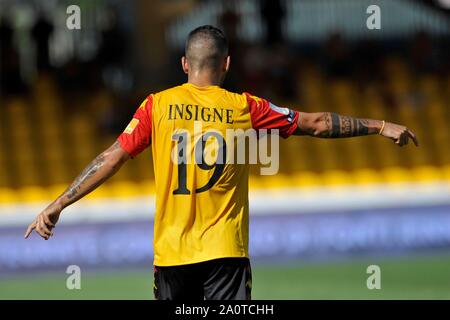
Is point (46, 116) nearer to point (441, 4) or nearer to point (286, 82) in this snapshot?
point (286, 82)

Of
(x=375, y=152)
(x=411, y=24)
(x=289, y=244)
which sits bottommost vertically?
(x=289, y=244)

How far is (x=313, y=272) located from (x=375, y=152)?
3504 millimetres

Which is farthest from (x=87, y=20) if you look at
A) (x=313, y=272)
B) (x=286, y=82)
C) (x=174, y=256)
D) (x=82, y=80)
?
(x=174, y=256)

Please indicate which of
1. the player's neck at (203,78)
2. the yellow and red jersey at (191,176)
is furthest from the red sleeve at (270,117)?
the player's neck at (203,78)

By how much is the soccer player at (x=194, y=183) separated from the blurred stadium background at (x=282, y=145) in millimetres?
5259

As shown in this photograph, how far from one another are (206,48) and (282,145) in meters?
10.4

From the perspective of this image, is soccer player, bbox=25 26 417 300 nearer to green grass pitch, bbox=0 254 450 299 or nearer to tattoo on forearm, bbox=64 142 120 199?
tattoo on forearm, bbox=64 142 120 199

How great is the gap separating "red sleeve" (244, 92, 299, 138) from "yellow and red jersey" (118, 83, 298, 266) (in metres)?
0.10

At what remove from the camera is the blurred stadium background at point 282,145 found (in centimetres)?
1391

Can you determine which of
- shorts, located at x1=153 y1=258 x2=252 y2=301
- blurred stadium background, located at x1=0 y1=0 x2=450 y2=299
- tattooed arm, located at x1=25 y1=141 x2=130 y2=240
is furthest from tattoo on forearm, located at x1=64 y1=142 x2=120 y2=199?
blurred stadium background, located at x1=0 y1=0 x2=450 y2=299

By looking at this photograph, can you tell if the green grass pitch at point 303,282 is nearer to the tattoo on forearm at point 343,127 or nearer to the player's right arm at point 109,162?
the tattoo on forearm at point 343,127

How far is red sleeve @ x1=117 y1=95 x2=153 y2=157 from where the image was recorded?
592 cm
